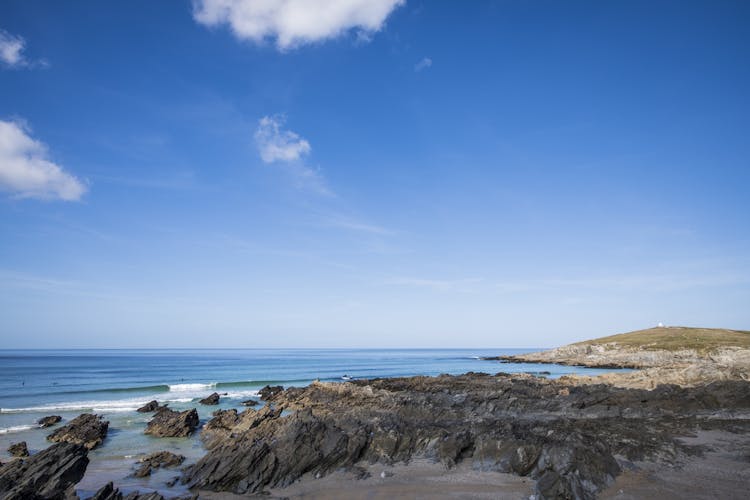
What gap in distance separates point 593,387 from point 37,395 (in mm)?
62331

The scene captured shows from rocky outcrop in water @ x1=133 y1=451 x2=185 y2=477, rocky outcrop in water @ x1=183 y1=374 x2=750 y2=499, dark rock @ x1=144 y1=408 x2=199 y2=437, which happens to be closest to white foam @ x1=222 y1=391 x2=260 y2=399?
dark rock @ x1=144 y1=408 x2=199 y2=437

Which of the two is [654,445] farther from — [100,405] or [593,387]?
[100,405]

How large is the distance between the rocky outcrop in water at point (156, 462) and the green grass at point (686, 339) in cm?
10083

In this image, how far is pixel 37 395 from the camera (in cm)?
4816

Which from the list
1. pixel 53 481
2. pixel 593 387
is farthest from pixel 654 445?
pixel 53 481

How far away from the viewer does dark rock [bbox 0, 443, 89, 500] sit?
13531 mm

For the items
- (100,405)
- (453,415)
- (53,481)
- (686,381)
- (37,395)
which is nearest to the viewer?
(53,481)

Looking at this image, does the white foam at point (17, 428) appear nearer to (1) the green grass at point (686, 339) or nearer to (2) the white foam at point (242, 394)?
(2) the white foam at point (242, 394)

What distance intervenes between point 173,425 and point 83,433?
16.9 feet

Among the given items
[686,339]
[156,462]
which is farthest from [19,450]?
[686,339]

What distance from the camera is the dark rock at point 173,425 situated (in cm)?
2745

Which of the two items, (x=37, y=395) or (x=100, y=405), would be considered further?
(x=37, y=395)

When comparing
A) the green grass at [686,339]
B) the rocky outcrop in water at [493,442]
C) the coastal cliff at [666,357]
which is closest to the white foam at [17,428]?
the rocky outcrop in water at [493,442]

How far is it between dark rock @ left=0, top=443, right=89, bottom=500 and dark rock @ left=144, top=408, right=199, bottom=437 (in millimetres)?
11808
